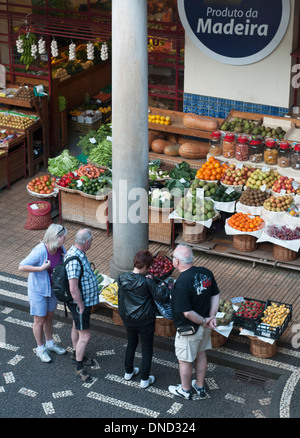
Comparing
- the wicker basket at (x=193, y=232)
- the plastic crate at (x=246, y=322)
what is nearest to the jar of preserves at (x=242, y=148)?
the wicker basket at (x=193, y=232)

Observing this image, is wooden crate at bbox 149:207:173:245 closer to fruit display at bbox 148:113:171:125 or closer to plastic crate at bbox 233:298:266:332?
fruit display at bbox 148:113:171:125

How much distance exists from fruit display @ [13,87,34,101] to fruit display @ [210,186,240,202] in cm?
506

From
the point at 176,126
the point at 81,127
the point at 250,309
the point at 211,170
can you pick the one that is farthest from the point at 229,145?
the point at 81,127

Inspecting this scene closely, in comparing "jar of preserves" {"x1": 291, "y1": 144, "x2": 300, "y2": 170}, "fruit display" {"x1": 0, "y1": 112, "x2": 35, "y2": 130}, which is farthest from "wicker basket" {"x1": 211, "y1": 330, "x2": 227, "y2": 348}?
"fruit display" {"x1": 0, "y1": 112, "x2": 35, "y2": 130}

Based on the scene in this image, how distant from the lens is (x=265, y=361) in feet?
32.0

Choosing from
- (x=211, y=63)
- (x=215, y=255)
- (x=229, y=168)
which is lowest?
(x=215, y=255)

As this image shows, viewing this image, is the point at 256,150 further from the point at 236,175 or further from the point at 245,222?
the point at 245,222

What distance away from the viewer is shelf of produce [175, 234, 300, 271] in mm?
11973

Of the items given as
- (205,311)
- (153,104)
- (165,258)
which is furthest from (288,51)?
(205,311)

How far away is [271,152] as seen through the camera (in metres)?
13.0

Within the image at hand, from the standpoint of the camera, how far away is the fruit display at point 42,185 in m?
14.1

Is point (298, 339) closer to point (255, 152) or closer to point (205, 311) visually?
point (205, 311)

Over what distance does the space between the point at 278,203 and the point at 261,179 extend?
26.6 inches
